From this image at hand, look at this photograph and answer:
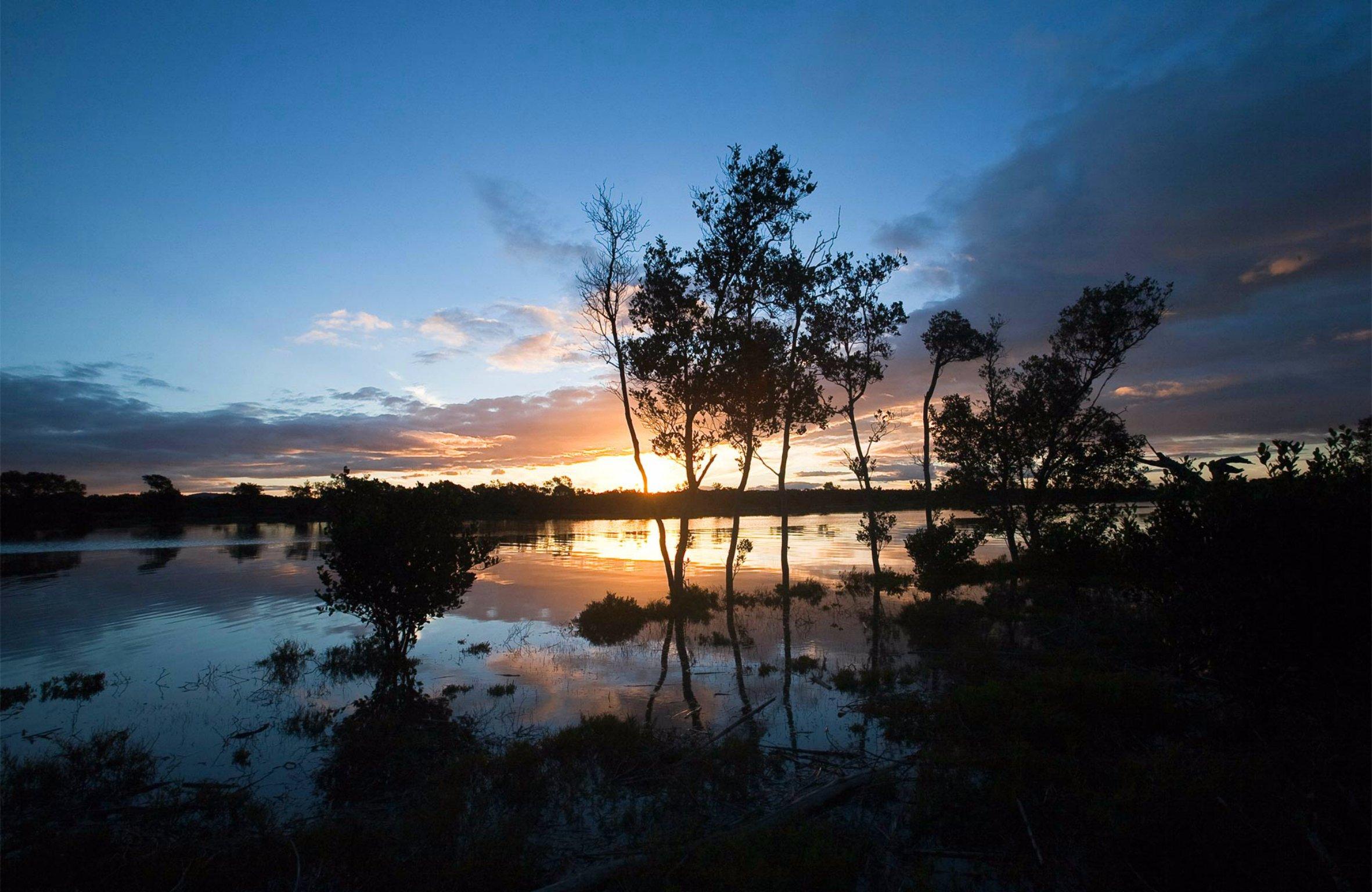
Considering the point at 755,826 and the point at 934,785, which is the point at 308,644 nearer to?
the point at 755,826

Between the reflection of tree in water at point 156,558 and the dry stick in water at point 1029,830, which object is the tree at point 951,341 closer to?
the dry stick in water at point 1029,830

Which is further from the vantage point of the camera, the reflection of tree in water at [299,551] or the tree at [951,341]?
the reflection of tree in water at [299,551]

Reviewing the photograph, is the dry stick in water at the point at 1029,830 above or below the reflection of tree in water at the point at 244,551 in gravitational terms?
below

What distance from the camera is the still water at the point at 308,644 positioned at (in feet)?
37.6

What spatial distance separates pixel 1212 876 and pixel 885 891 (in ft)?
10.2

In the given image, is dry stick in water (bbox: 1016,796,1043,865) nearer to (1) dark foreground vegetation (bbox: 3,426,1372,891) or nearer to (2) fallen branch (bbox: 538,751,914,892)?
(1) dark foreground vegetation (bbox: 3,426,1372,891)

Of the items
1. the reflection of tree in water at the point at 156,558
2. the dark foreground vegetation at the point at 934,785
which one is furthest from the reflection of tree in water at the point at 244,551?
the dark foreground vegetation at the point at 934,785

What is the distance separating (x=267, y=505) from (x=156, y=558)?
9810cm

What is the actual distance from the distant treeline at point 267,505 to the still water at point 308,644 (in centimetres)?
4732

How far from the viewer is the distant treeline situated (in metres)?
102

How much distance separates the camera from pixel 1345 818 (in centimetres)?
607

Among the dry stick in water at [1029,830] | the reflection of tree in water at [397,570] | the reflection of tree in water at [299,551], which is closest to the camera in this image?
the dry stick in water at [1029,830]

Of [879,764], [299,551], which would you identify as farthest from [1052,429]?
[299,551]

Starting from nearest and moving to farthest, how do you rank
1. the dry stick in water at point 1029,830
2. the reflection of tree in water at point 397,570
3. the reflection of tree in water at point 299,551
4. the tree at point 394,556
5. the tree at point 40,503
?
the dry stick in water at point 1029,830 → the reflection of tree in water at point 397,570 → the tree at point 394,556 → the reflection of tree in water at point 299,551 → the tree at point 40,503
